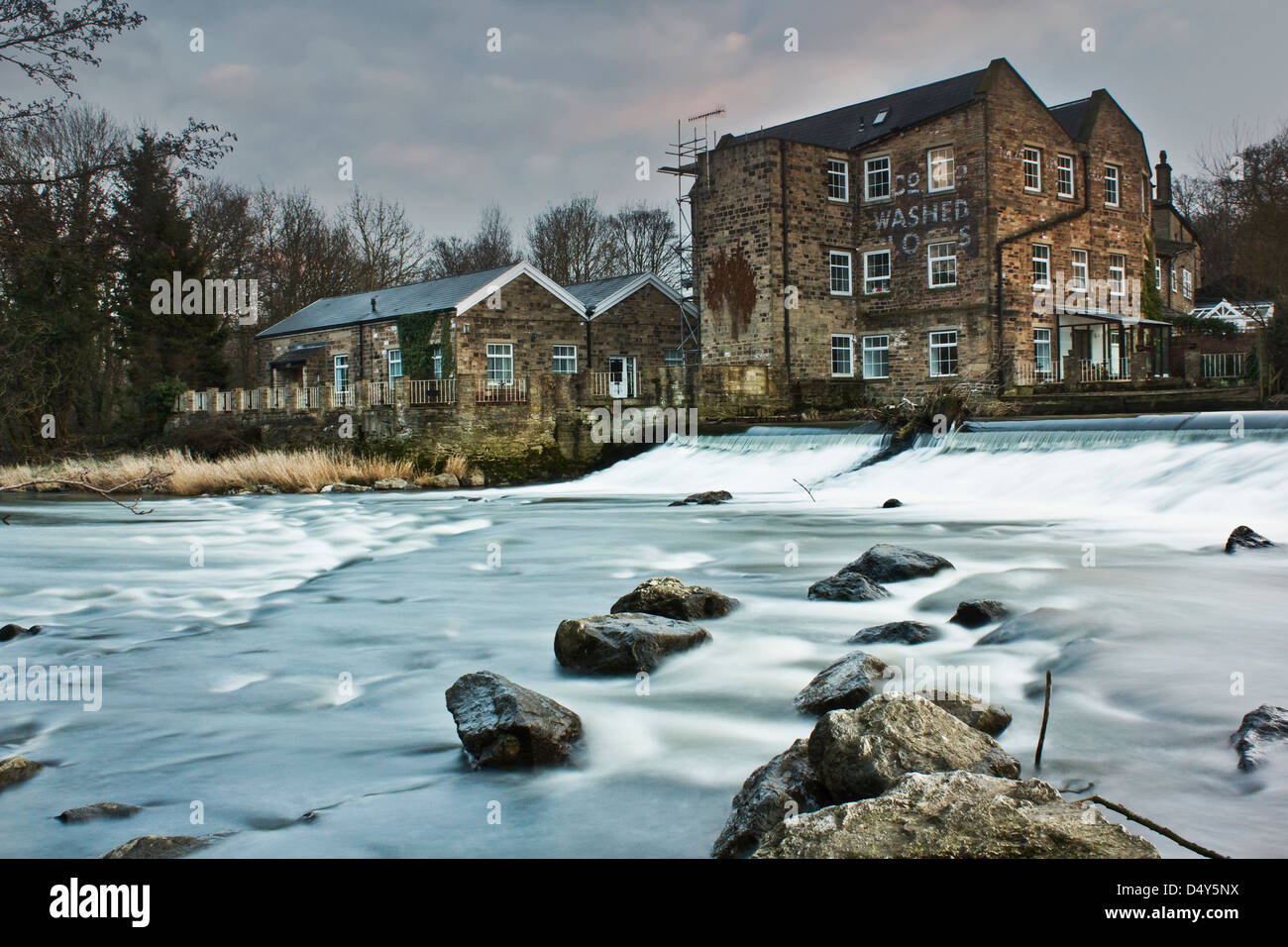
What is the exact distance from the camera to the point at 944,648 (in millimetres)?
6891

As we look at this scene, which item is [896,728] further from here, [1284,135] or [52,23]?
[1284,135]

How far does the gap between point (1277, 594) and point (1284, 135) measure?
33.2 m

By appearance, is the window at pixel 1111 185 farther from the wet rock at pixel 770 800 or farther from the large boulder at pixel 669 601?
the wet rock at pixel 770 800

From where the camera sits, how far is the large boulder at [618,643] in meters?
6.77

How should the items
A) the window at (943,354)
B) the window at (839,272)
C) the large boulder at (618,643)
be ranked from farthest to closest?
the window at (839,272), the window at (943,354), the large boulder at (618,643)

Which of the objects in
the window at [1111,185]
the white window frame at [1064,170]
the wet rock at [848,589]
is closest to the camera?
the wet rock at [848,589]

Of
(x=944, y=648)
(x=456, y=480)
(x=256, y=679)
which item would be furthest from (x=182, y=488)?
(x=944, y=648)

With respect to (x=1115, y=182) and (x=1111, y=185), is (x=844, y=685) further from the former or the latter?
(x=1115, y=182)

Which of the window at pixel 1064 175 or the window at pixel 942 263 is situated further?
the window at pixel 1064 175

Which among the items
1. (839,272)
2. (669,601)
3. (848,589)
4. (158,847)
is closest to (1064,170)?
(839,272)

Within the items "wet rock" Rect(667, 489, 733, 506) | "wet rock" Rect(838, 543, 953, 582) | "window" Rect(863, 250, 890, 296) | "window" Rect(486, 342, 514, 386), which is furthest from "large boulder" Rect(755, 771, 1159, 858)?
"window" Rect(863, 250, 890, 296)

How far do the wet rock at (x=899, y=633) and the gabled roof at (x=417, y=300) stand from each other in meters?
28.1

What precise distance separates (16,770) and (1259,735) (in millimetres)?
5678

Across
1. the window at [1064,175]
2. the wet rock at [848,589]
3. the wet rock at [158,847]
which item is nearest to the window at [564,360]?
the window at [1064,175]
